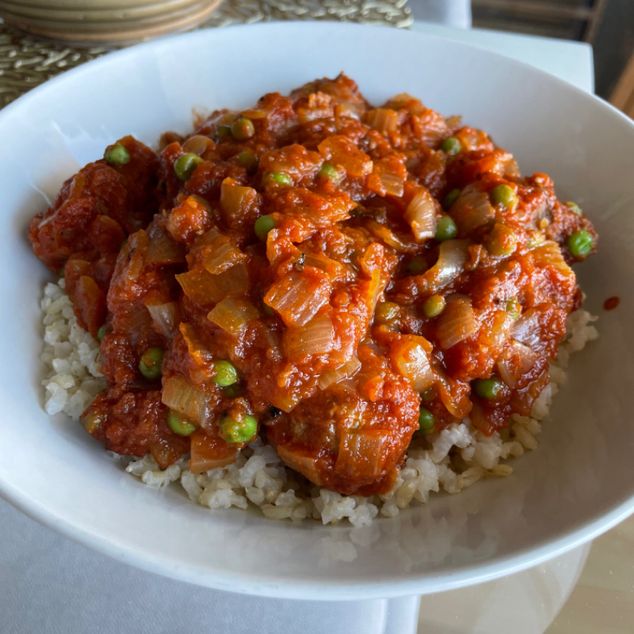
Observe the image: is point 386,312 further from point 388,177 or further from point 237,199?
point 237,199

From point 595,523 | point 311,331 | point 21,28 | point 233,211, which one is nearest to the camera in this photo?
point 595,523

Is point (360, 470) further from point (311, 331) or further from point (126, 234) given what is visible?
point (126, 234)

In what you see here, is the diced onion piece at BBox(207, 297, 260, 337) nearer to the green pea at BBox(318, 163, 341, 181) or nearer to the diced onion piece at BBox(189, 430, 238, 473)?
the diced onion piece at BBox(189, 430, 238, 473)

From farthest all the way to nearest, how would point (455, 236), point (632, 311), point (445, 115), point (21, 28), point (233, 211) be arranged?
1. point (21, 28)
2. point (445, 115)
3. point (632, 311)
4. point (455, 236)
5. point (233, 211)

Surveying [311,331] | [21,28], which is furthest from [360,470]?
[21,28]

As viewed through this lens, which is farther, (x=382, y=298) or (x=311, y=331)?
(x=382, y=298)

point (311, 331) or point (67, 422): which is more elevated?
point (311, 331)

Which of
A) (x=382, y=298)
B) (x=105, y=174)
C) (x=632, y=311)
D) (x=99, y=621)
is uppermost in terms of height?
(x=105, y=174)
